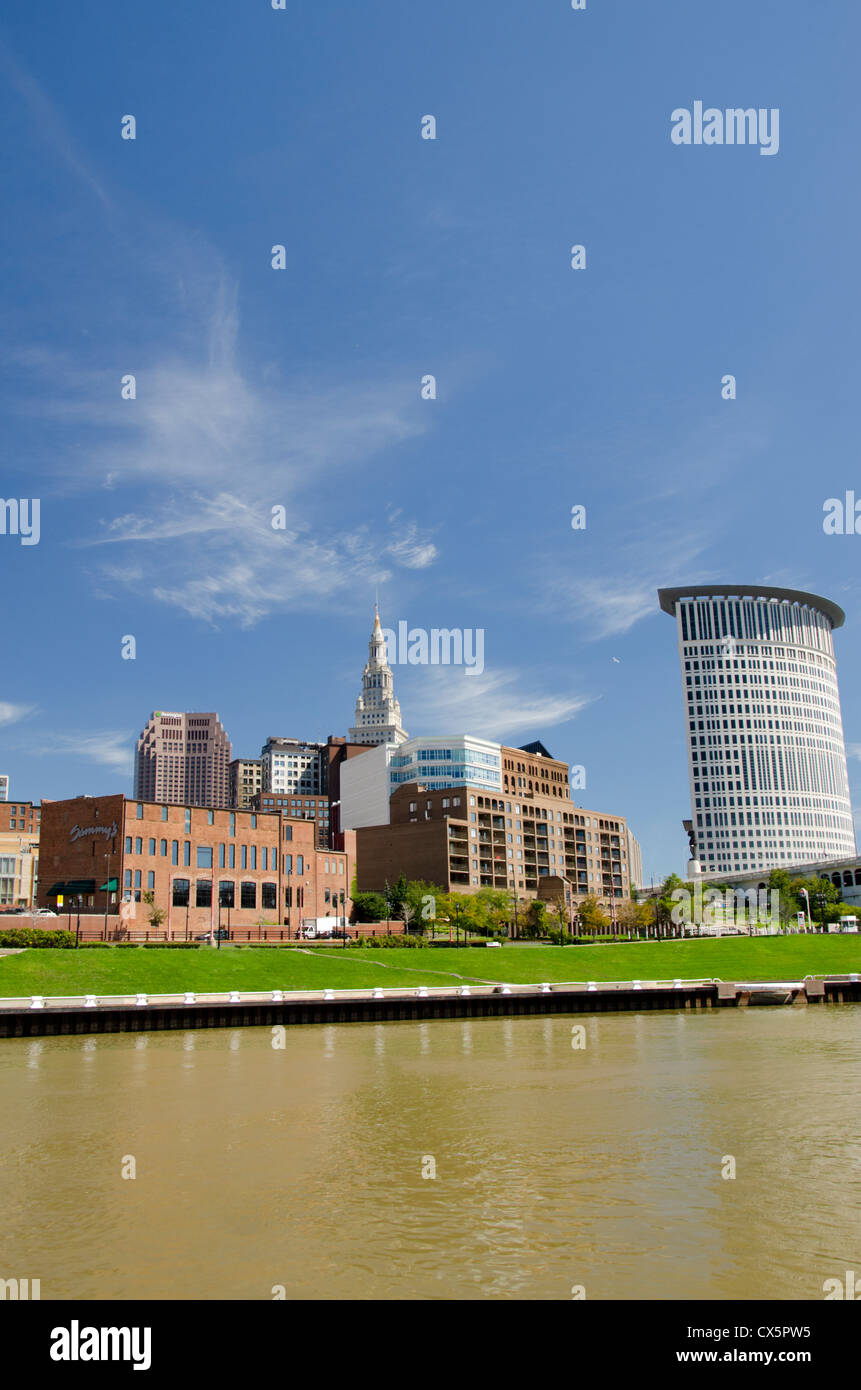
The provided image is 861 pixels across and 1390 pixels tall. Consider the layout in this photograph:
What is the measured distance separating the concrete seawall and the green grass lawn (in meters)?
8.07

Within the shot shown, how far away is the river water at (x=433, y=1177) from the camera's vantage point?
1503 cm

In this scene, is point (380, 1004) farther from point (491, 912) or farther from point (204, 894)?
point (491, 912)

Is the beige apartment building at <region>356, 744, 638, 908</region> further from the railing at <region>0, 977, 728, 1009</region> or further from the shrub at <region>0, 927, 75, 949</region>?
the shrub at <region>0, 927, 75, 949</region>

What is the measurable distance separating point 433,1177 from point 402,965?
6641 centimetres

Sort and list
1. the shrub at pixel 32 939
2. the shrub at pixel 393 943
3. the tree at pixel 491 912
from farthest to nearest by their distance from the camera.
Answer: the tree at pixel 491 912
the shrub at pixel 393 943
the shrub at pixel 32 939

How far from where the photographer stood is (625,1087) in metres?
34.2

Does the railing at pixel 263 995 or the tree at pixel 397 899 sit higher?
the tree at pixel 397 899

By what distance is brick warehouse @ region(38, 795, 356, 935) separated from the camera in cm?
10475

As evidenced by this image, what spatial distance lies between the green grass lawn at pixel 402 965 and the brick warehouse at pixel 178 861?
24844 mm

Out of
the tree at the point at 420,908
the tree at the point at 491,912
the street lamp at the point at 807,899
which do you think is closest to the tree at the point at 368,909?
the tree at the point at 420,908

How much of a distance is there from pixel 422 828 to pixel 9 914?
305 ft

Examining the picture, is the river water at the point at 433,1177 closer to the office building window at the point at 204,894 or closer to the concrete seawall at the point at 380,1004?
the concrete seawall at the point at 380,1004
